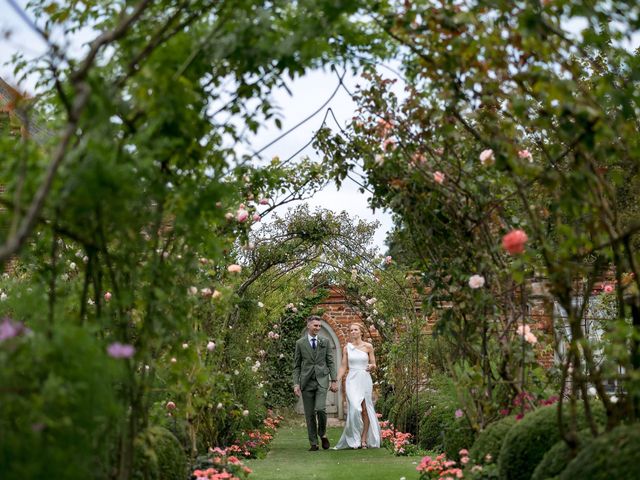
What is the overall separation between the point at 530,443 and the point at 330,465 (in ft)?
17.0

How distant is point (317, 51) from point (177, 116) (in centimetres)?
70

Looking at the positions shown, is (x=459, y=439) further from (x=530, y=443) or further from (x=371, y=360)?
(x=371, y=360)

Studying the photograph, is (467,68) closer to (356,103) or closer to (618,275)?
(618,275)

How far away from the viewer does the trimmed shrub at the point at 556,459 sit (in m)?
4.39

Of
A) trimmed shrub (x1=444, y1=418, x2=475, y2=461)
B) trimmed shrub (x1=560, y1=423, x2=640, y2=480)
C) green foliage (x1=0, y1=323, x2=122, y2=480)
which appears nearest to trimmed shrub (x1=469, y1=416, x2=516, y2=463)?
trimmed shrub (x1=444, y1=418, x2=475, y2=461)

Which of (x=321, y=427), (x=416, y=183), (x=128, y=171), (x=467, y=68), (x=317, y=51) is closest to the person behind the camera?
(x=128, y=171)

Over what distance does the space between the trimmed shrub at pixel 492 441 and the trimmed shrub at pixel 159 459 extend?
193 centimetres

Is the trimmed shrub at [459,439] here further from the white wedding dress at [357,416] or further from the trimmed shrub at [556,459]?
the white wedding dress at [357,416]

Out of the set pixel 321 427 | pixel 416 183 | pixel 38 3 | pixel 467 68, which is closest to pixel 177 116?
pixel 38 3

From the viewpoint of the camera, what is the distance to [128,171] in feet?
10.8

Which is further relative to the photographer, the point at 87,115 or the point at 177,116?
the point at 177,116

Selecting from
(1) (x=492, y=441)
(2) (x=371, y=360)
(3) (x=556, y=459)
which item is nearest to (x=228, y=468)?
(1) (x=492, y=441)

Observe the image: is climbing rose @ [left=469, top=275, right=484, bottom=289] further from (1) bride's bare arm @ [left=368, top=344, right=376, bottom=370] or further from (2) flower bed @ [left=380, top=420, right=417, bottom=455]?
(1) bride's bare arm @ [left=368, top=344, right=376, bottom=370]

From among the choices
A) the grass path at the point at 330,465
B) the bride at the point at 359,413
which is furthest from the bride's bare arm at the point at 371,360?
the grass path at the point at 330,465
